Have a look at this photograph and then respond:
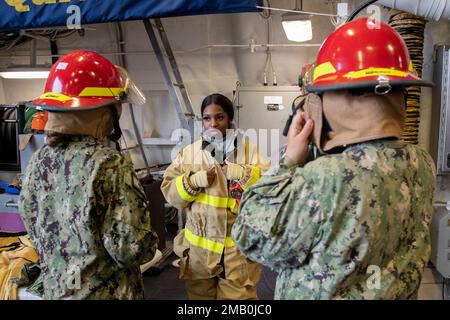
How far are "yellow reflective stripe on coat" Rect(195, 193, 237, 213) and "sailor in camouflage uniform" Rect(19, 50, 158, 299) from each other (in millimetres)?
663

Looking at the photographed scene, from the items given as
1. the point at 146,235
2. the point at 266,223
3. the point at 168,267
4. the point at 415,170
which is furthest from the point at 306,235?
the point at 168,267

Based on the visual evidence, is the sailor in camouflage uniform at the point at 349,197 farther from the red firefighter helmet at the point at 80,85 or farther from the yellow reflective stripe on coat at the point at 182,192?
the yellow reflective stripe on coat at the point at 182,192

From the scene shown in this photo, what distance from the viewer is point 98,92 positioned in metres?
1.56

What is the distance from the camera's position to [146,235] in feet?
4.91

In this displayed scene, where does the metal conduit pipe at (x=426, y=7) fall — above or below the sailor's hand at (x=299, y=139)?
above

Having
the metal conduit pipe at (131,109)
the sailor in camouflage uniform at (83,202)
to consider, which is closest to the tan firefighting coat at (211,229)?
the sailor in camouflage uniform at (83,202)

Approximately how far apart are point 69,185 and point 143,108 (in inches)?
158

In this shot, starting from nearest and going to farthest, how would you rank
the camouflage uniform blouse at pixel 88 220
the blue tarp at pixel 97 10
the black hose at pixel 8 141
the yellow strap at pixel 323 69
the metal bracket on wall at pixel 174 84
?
1. the yellow strap at pixel 323 69
2. the camouflage uniform blouse at pixel 88 220
3. the blue tarp at pixel 97 10
4. the black hose at pixel 8 141
5. the metal bracket on wall at pixel 174 84

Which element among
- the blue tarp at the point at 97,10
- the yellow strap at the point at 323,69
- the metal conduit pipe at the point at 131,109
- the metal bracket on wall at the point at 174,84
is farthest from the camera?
the metal conduit pipe at the point at 131,109

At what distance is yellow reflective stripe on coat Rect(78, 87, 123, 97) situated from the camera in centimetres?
153

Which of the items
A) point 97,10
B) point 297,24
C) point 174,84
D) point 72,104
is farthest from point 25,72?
point 72,104

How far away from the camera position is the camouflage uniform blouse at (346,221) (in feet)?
3.40

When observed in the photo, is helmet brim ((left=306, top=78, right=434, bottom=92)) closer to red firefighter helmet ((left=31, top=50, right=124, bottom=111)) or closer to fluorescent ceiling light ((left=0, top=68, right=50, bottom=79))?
red firefighter helmet ((left=31, top=50, right=124, bottom=111))

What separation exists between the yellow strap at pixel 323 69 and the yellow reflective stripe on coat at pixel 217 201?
3.78 feet
